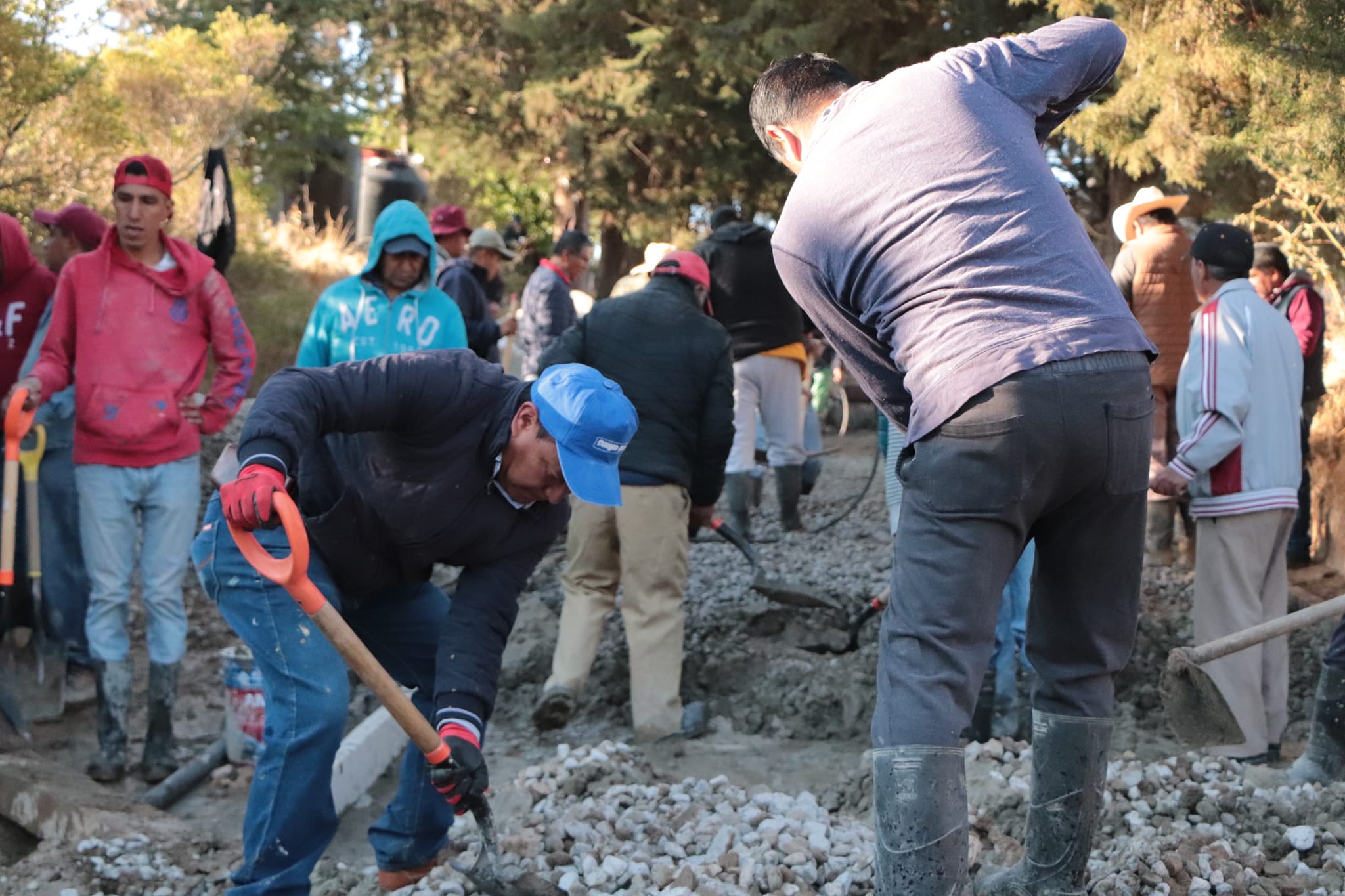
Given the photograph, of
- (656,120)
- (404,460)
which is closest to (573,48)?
(656,120)

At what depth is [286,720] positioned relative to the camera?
311 centimetres

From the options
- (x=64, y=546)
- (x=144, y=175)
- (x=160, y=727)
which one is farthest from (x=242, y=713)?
(x=144, y=175)

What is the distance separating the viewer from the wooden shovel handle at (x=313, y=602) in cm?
271

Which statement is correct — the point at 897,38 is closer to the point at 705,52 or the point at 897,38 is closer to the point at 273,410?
the point at 705,52

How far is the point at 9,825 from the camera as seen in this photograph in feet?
13.3

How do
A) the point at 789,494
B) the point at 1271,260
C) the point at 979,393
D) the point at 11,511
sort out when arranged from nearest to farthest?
the point at 979,393
the point at 11,511
the point at 1271,260
the point at 789,494

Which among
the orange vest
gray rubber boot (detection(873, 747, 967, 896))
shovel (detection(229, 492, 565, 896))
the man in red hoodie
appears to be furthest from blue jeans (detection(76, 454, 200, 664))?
the orange vest

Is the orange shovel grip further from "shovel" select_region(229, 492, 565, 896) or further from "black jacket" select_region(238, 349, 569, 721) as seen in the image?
"shovel" select_region(229, 492, 565, 896)

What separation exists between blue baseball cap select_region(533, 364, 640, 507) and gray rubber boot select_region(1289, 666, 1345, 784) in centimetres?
262

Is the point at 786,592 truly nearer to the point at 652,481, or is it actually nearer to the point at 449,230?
the point at 652,481

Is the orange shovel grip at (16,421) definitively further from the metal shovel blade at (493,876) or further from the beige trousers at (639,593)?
the metal shovel blade at (493,876)

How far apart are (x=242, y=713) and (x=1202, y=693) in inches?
132

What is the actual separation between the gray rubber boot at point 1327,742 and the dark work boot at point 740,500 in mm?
4195

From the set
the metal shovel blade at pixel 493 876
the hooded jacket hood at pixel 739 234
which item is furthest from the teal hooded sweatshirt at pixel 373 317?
the hooded jacket hood at pixel 739 234
